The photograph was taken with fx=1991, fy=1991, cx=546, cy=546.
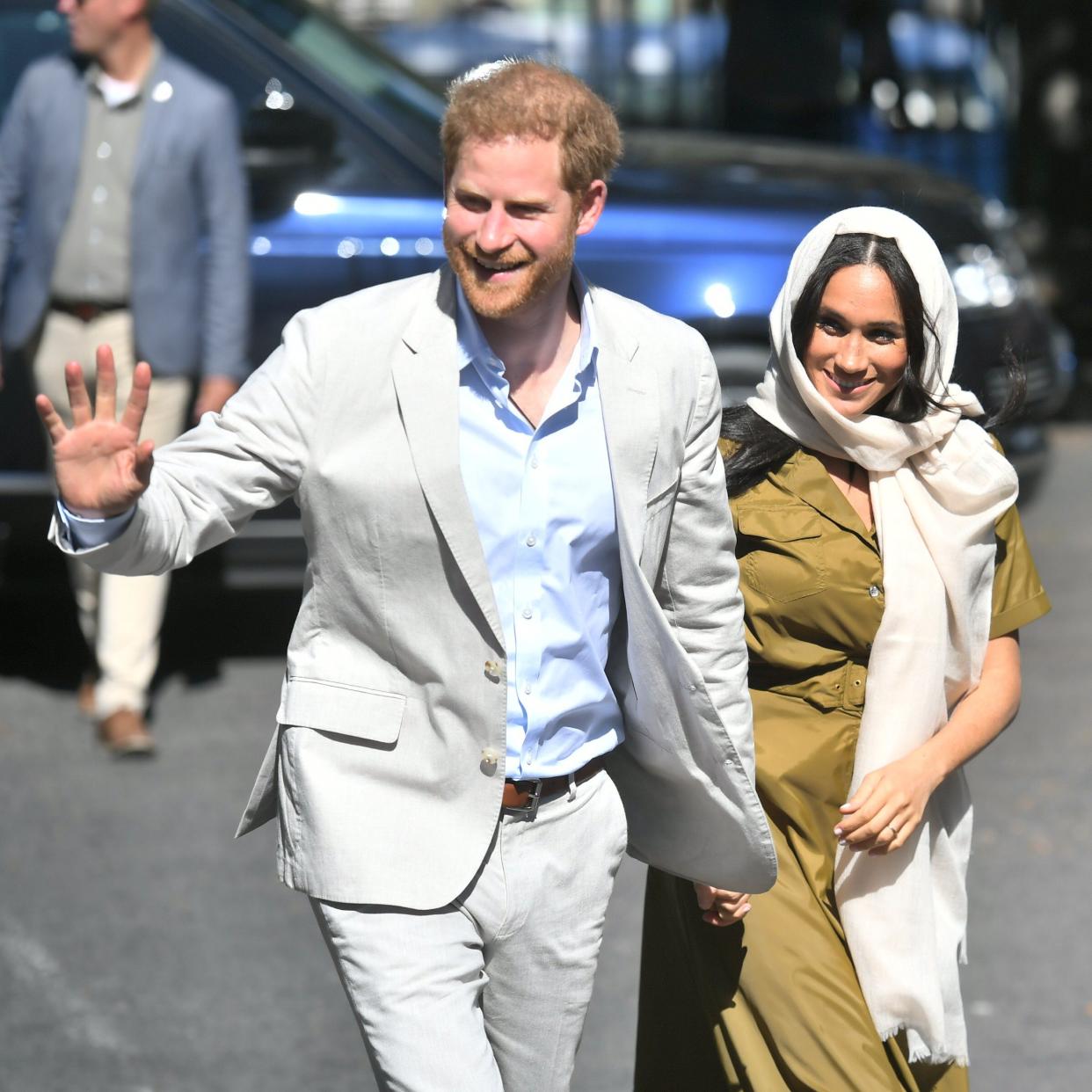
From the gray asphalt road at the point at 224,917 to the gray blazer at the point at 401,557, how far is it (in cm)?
152

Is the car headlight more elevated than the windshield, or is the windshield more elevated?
the windshield

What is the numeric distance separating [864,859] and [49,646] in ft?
15.2

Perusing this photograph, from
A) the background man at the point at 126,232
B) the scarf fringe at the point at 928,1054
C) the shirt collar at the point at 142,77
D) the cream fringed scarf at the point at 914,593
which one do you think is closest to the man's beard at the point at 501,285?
the cream fringed scarf at the point at 914,593

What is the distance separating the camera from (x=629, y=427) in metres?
2.77

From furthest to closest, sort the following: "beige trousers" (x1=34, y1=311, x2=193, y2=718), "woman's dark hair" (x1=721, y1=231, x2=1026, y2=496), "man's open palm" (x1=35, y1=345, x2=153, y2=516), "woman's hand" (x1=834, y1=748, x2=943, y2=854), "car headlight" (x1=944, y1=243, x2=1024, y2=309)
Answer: "car headlight" (x1=944, y1=243, x2=1024, y2=309)
"beige trousers" (x1=34, y1=311, x2=193, y2=718)
"woman's dark hair" (x1=721, y1=231, x2=1026, y2=496)
"woman's hand" (x1=834, y1=748, x2=943, y2=854)
"man's open palm" (x1=35, y1=345, x2=153, y2=516)

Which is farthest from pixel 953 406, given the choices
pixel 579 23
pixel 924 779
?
pixel 579 23

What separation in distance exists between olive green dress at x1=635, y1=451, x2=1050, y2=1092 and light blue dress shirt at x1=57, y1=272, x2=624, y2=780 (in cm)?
42

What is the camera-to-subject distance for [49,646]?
7160mm

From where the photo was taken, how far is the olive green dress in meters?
3.03

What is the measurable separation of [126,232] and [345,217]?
753 millimetres

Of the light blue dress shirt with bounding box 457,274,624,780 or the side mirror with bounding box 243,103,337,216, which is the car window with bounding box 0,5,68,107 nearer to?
the side mirror with bounding box 243,103,337,216

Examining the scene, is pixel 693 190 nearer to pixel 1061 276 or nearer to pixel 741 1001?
pixel 741 1001

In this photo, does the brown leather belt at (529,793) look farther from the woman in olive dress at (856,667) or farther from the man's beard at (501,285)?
the man's beard at (501,285)

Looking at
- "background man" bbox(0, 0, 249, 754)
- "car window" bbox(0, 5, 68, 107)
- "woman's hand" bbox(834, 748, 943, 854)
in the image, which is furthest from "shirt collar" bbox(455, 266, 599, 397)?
"car window" bbox(0, 5, 68, 107)
